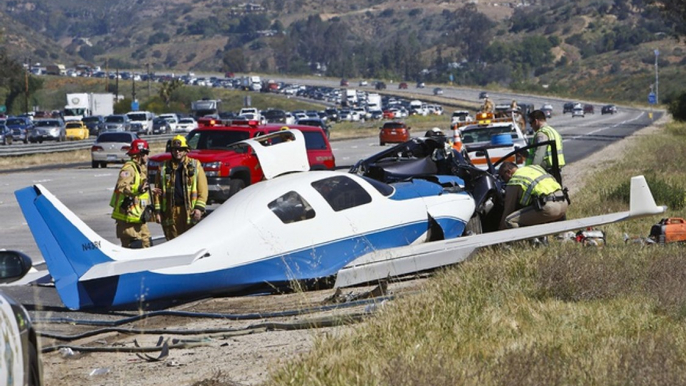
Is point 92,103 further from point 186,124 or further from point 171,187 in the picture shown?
point 171,187

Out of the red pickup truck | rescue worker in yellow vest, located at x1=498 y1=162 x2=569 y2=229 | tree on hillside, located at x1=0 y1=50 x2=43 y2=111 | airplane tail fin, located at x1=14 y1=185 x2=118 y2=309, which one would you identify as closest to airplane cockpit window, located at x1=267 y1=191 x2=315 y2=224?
airplane tail fin, located at x1=14 y1=185 x2=118 y2=309

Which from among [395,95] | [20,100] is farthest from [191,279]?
[395,95]

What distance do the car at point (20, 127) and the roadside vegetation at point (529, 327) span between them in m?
59.4

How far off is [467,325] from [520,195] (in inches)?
250

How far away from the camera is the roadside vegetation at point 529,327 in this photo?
23.3 feet

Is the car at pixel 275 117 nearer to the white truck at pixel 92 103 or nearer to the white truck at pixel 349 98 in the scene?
the white truck at pixel 92 103

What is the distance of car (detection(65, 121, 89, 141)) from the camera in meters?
70.2

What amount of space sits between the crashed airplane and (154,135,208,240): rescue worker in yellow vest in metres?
1.84

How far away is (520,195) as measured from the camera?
49.7ft

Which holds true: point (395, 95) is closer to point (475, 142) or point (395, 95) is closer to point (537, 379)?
point (475, 142)

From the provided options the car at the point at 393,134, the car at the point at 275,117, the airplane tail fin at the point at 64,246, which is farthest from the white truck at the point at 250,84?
the airplane tail fin at the point at 64,246

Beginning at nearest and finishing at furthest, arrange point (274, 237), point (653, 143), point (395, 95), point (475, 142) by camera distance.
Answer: point (274, 237) < point (475, 142) < point (653, 143) < point (395, 95)

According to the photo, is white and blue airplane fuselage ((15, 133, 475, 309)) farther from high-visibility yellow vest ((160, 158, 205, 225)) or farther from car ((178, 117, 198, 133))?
car ((178, 117, 198, 133))

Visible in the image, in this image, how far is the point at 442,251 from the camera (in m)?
13.0
